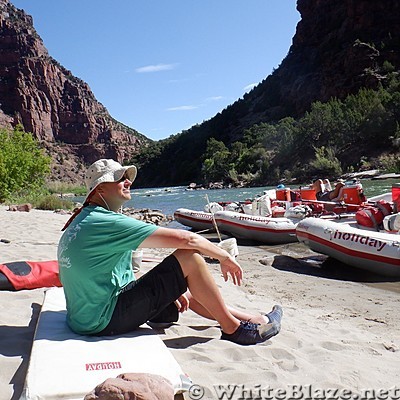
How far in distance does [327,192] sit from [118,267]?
9598mm

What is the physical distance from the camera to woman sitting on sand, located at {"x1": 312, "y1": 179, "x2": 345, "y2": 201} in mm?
10570

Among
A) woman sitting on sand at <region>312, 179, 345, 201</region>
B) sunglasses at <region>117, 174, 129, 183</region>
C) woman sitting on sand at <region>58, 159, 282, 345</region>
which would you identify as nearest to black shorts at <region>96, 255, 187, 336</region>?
woman sitting on sand at <region>58, 159, 282, 345</region>

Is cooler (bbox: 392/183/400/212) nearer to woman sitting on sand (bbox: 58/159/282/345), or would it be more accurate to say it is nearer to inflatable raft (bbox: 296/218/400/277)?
inflatable raft (bbox: 296/218/400/277)

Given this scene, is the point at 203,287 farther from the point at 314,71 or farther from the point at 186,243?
the point at 314,71

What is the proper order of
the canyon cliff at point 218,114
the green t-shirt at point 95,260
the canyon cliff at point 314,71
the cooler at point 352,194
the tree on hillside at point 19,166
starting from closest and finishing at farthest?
the green t-shirt at point 95,260, the cooler at point 352,194, the tree on hillside at point 19,166, the canyon cliff at point 314,71, the canyon cliff at point 218,114

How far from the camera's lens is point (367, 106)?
50312mm

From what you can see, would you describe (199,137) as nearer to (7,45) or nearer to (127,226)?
(7,45)

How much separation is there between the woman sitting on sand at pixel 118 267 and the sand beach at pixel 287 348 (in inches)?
11.4

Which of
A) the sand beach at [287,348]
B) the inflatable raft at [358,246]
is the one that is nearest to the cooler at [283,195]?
the inflatable raft at [358,246]

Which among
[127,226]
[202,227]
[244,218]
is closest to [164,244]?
[127,226]

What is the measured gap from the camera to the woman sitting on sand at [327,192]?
10570 mm

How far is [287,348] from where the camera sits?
9.49 ft

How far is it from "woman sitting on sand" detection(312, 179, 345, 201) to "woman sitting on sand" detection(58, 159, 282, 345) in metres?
8.20

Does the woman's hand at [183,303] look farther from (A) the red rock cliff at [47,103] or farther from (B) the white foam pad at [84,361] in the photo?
(A) the red rock cliff at [47,103]
